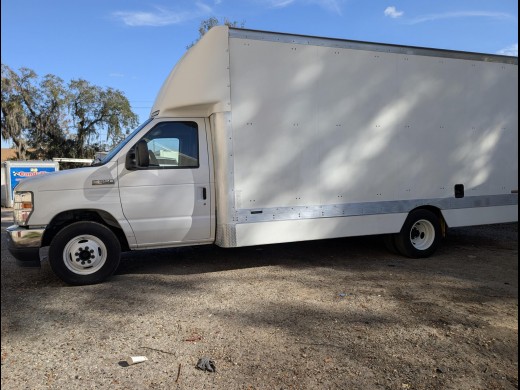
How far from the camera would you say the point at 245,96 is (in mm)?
5258

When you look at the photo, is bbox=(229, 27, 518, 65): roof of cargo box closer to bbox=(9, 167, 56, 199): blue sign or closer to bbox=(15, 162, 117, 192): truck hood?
bbox=(15, 162, 117, 192): truck hood

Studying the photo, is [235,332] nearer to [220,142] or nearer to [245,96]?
[220,142]

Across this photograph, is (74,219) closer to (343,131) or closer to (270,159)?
(270,159)

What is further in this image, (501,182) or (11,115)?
(11,115)

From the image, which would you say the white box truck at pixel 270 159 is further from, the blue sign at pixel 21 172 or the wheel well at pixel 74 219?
the blue sign at pixel 21 172

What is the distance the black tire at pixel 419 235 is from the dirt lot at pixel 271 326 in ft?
0.65

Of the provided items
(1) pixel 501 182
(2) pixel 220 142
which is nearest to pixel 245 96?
(2) pixel 220 142

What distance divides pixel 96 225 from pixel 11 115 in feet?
92.3

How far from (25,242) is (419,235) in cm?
569

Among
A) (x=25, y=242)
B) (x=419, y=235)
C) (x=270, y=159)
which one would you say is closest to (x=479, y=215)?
(x=419, y=235)

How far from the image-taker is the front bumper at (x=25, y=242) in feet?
16.2

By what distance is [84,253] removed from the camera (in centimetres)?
514

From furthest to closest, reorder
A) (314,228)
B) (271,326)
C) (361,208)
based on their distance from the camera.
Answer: (361,208), (314,228), (271,326)

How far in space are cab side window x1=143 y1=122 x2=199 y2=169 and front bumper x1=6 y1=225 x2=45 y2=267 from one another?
1.61 m
